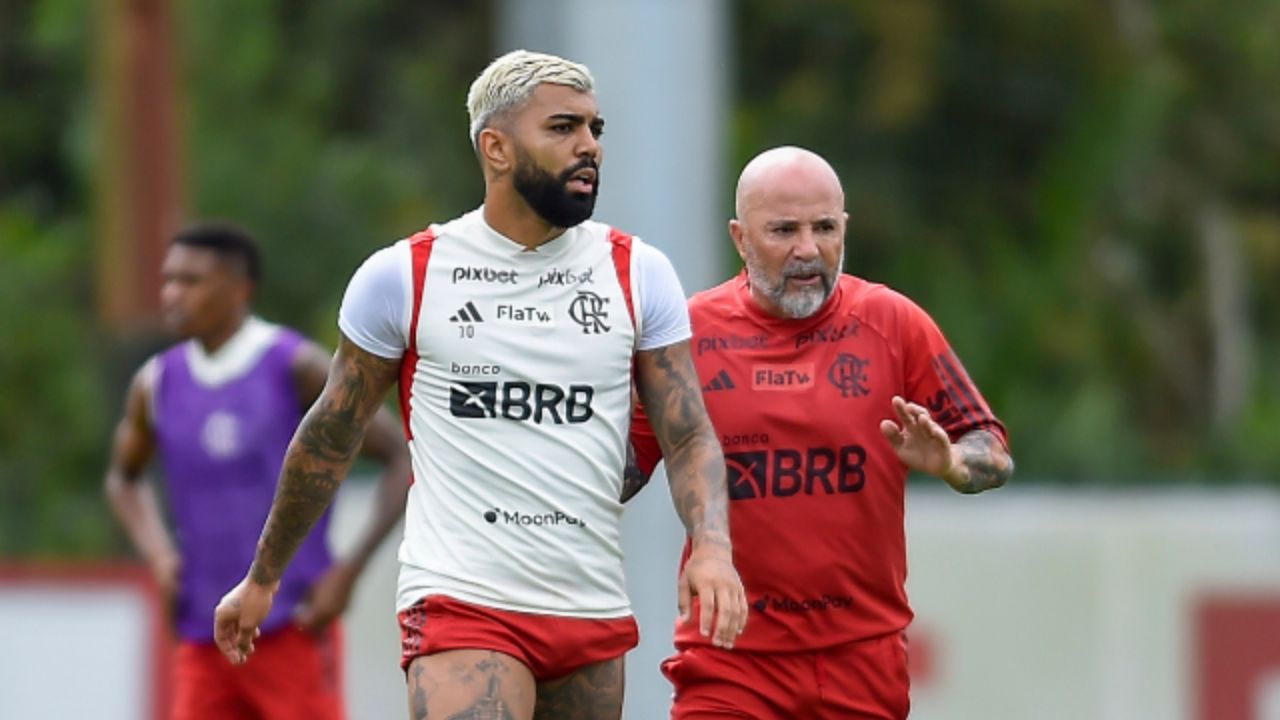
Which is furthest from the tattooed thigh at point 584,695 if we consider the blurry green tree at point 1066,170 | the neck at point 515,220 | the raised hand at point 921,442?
the blurry green tree at point 1066,170

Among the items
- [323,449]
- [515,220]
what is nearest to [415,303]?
[515,220]

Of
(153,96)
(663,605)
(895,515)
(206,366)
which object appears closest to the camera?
(895,515)

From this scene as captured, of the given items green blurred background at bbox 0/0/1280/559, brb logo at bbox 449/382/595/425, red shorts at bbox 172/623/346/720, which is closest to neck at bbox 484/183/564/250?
brb logo at bbox 449/382/595/425

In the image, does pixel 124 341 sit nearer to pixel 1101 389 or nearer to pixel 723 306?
pixel 723 306

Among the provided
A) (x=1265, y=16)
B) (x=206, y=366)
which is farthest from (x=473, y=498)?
(x=1265, y=16)

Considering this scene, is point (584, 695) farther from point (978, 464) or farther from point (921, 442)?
point (978, 464)

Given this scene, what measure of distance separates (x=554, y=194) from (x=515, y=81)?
0.28 meters

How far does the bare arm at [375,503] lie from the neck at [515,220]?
7.55ft

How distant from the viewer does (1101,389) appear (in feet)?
Result: 77.5

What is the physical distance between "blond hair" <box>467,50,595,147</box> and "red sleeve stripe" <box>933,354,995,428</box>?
118 centimetres

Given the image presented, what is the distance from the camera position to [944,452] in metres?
6.07

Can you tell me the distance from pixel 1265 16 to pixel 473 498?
72.1 feet

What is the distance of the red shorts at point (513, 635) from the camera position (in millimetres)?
5895

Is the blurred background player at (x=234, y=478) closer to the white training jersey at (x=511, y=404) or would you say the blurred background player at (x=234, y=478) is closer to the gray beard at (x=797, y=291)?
the gray beard at (x=797, y=291)
